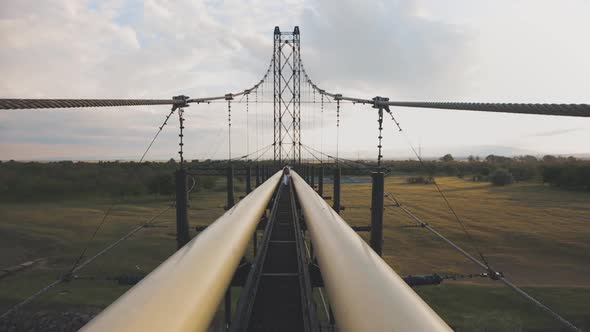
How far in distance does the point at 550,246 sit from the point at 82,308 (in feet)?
45.5

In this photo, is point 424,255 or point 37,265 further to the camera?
point 424,255

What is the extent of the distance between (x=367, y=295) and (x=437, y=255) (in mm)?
10155

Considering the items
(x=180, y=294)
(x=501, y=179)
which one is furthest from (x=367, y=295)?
(x=501, y=179)

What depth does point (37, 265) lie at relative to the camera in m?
9.16

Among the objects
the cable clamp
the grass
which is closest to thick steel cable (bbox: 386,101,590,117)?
the cable clamp

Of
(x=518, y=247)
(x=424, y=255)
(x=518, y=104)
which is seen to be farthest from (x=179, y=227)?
(x=518, y=247)

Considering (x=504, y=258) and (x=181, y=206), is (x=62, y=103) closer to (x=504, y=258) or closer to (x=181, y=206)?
(x=181, y=206)

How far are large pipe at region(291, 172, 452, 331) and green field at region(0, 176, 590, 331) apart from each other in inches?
76.6

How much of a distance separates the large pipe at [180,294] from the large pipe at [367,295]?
660mm

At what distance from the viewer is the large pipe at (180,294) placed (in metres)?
1.33

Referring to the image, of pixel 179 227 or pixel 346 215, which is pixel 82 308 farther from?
pixel 346 215

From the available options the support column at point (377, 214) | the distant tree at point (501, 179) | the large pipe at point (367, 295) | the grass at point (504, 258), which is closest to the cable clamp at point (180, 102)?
the support column at point (377, 214)

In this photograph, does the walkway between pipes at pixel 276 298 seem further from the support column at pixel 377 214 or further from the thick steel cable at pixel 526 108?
the thick steel cable at pixel 526 108

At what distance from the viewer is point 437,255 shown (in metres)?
10.6
